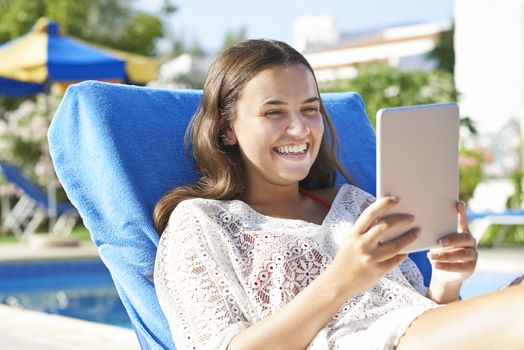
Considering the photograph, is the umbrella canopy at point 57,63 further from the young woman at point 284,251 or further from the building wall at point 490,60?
the young woman at point 284,251

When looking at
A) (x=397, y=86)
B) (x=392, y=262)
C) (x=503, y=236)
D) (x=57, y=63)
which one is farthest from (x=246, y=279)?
(x=397, y=86)

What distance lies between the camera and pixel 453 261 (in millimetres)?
2166

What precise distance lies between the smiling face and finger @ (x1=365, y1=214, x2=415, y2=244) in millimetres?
564

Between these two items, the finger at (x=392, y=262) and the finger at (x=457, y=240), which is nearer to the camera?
the finger at (x=392, y=262)

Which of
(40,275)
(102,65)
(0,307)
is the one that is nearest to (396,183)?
(0,307)

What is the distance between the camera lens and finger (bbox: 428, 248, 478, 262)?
2135 millimetres

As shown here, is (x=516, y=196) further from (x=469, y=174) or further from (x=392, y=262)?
(x=392, y=262)

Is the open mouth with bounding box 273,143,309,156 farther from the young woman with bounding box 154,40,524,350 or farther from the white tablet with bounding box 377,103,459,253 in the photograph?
the white tablet with bounding box 377,103,459,253

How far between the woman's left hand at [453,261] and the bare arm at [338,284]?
228 millimetres

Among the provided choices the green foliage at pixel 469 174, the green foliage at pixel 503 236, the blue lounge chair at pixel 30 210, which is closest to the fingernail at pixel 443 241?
the green foliage at pixel 503 236

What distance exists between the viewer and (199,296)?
2.09 m

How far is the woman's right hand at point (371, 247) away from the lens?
1.77 metres

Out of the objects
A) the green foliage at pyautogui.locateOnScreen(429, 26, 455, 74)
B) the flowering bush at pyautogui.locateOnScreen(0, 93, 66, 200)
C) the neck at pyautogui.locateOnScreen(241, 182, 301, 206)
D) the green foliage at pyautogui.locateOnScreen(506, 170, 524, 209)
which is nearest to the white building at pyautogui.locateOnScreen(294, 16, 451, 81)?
the green foliage at pyautogui.locateOnScreen(429, 26, 455, 74)

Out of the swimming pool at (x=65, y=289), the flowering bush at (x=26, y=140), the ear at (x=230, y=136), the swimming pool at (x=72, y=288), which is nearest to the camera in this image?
the ear at (x=230, y=136)
